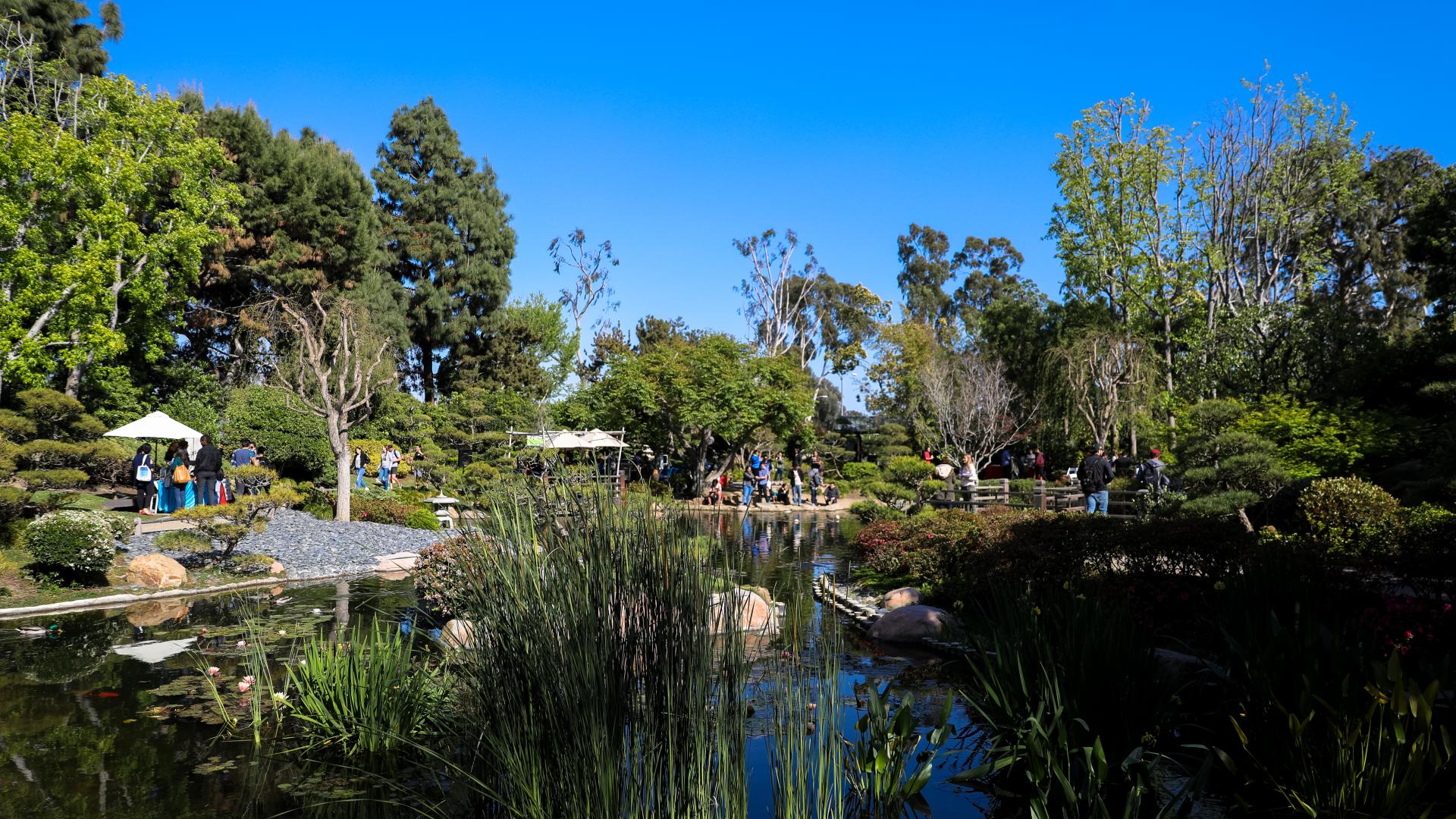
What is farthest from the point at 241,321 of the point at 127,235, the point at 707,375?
the point at 707,375

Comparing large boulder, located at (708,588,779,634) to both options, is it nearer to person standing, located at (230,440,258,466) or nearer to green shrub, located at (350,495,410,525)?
green shrub, located at (350,495,410,525)

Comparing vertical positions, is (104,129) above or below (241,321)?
above

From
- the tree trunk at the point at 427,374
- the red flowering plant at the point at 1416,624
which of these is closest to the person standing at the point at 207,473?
the red flowering plant at the point at 1416,624

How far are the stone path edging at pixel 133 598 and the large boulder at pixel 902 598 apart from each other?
25.4ft

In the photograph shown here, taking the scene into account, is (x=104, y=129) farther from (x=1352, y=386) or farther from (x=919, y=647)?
(x=1352, y=386)

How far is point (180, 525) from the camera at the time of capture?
48.3 feet

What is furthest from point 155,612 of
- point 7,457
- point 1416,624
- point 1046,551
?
point 1416,624

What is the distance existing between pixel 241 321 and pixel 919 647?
90.0 feet

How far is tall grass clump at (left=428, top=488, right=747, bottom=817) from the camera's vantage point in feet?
9.80

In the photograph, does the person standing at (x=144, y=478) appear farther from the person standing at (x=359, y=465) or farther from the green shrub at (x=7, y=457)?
the person standing at (x=359, y=465)

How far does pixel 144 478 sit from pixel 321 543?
531 centimetres

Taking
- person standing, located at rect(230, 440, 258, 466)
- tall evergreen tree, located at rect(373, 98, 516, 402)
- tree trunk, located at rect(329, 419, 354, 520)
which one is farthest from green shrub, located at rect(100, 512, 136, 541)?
tall evergreen tree, located at rect(373, 98, 516, 402)

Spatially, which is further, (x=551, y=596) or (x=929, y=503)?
(x=929, y=503)

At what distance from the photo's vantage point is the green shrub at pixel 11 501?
10234 mm
